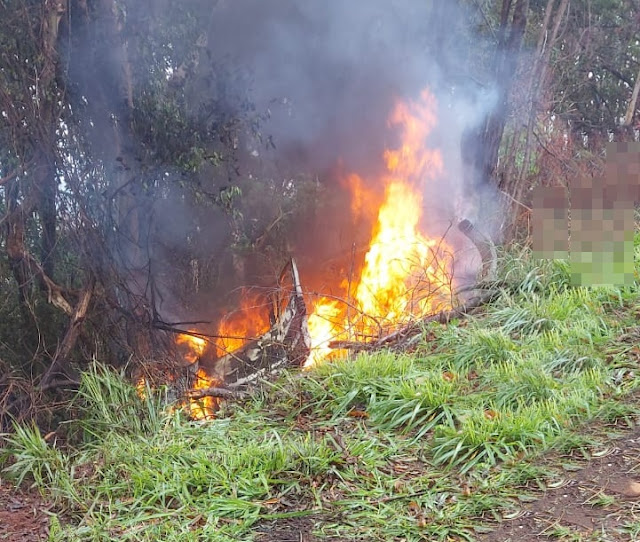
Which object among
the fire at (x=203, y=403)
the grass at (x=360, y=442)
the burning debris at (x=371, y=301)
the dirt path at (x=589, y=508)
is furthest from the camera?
the burning debris at (x=371, y=301)

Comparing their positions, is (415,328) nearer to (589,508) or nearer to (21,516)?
(589,508)

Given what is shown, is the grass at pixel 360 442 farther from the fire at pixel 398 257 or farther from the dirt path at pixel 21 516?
the fire at pixel 398 257

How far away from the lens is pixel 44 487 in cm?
387

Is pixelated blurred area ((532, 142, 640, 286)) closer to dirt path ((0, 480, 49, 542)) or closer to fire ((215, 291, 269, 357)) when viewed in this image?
fire ((215, 291, 269, 357))

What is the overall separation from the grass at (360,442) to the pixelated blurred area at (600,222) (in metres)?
0.35

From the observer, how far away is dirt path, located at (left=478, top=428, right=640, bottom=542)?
2.84m

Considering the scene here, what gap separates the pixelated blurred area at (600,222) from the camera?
216 inches

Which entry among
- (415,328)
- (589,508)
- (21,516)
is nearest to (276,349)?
(415,328)

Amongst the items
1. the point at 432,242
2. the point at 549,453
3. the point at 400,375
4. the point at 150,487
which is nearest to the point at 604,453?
the point at 549,453

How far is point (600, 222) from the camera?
5.45 m

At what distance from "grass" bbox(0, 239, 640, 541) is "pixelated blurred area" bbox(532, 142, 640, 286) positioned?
0.35 metres

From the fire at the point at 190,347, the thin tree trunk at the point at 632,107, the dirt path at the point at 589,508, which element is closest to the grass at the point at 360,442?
the dirt path at the point at 589,508

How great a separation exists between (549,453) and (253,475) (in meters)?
1.69

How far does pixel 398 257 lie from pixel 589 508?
5875 mm
